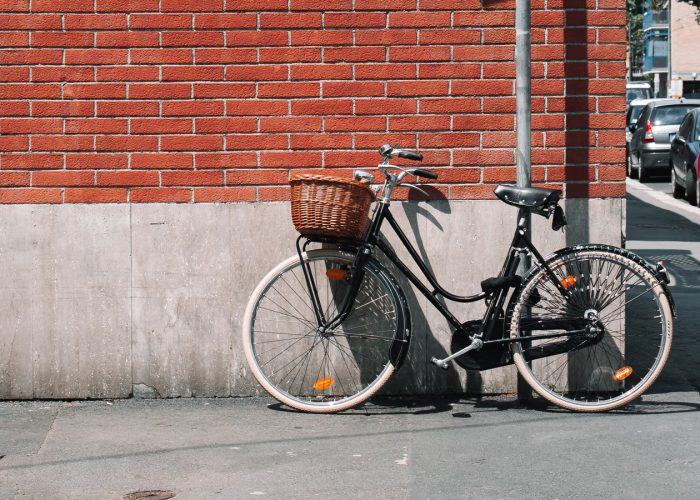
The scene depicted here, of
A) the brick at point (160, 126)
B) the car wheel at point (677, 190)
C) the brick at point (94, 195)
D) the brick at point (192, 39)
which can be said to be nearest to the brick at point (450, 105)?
the brick at point (192, 39)

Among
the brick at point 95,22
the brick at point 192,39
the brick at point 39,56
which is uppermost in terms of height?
the brick at point 95,22

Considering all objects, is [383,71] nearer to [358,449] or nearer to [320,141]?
[320,141]

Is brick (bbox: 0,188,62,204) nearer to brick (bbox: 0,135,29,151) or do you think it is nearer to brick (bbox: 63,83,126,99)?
brick (bbox: 0,135,29,151)

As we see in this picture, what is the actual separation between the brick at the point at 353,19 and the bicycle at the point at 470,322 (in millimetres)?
728

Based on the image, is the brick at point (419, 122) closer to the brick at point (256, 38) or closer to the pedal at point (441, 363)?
the brick at point (256, 38)

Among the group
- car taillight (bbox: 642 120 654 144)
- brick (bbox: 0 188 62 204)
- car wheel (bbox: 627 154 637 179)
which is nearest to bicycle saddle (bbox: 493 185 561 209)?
brick (bbox: 0 188 62 204)

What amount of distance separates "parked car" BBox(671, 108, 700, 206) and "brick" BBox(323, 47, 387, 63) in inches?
533

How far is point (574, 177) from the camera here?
646cm

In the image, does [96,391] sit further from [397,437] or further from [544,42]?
[544,42]

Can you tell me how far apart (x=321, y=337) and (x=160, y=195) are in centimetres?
110

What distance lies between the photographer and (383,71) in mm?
6387

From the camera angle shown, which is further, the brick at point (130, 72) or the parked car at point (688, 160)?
the parked car at point (688, 160)

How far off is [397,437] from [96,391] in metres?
1.76

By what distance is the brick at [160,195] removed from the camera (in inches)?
253
